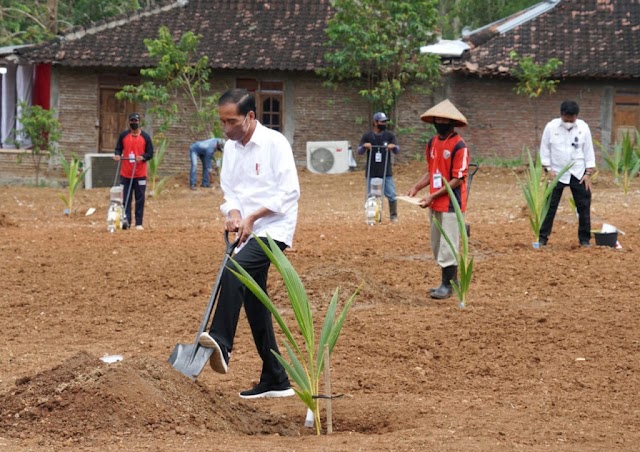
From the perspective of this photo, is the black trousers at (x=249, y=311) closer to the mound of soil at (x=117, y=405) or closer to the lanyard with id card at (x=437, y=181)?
the mound of soil at (x=117, y=405)

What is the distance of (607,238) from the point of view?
41.5 ft

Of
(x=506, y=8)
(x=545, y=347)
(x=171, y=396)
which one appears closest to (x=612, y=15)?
(x=506, y=8)

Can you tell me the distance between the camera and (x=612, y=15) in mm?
29766

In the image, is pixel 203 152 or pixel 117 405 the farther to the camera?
pixel 203 152

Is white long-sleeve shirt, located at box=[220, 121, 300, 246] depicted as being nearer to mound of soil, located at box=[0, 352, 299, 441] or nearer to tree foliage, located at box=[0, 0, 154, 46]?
mound of soil, located at box=[0, 352, 299, 441]

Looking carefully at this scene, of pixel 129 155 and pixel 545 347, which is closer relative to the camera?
pixel 545 347

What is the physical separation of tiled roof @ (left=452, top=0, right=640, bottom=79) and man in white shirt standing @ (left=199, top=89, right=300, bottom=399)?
21184 millimetres

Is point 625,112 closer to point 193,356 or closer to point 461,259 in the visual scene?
point 461,259

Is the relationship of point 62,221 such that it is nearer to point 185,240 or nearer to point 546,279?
point 185,240

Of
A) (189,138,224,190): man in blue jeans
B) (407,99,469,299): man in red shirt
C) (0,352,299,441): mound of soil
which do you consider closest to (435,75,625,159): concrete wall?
(189,138,224,190): man in blue jeans

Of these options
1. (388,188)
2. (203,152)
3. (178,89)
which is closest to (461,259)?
(388,188)

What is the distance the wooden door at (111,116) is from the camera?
93.2ft

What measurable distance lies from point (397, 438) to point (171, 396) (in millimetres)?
1187

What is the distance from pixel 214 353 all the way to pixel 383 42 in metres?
21.3
